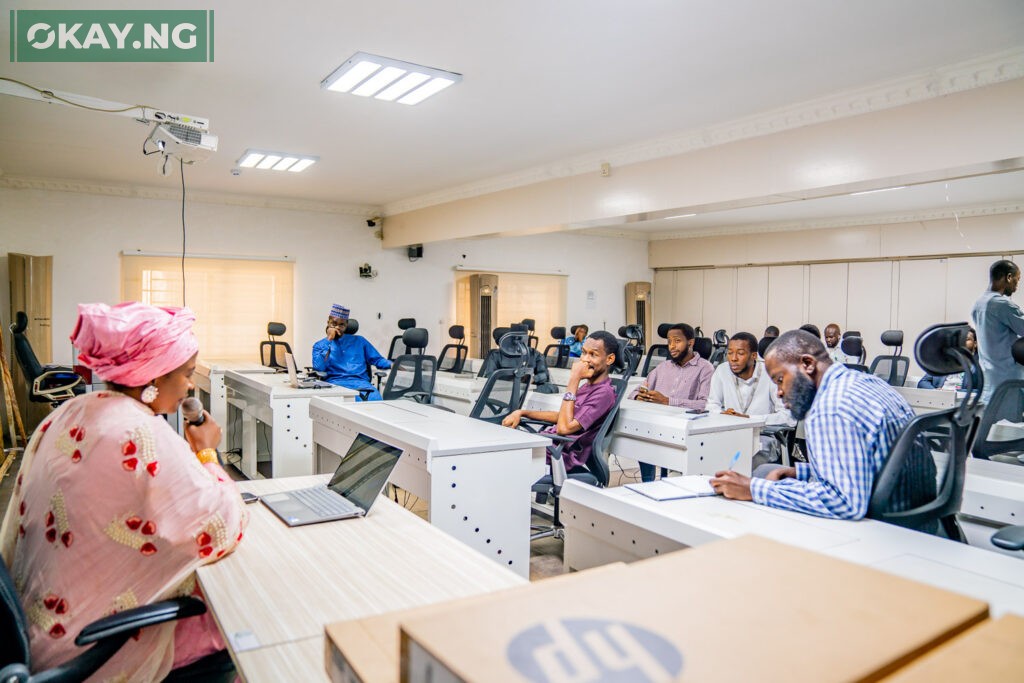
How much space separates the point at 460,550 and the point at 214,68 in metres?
3.37

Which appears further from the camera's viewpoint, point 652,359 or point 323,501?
point 652,359

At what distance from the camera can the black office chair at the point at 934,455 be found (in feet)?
5.50

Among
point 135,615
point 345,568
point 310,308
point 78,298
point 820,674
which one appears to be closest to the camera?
point 820,674

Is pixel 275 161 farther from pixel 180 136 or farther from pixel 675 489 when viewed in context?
pixel 675 489

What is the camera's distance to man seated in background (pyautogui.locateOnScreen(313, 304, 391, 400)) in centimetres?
556

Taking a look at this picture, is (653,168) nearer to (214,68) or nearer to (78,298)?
(214,68)

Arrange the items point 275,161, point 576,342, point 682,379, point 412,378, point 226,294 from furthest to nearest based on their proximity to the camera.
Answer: point 576,342, point 226,294, point 275,161, point 412,378, point 682,379

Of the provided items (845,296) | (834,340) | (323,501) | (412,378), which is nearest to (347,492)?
(323,501)

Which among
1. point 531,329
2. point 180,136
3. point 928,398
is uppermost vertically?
point 180,136

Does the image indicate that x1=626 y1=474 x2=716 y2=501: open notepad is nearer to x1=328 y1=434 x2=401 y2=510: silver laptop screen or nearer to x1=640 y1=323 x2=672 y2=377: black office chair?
x1=328 y1=434 x2=401 y2=510: silver laptop screen

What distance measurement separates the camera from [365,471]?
1989 mm

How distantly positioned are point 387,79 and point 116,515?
317cm

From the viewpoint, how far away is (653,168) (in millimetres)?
5387

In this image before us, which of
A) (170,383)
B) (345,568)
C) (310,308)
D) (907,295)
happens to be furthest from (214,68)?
(907,295)
